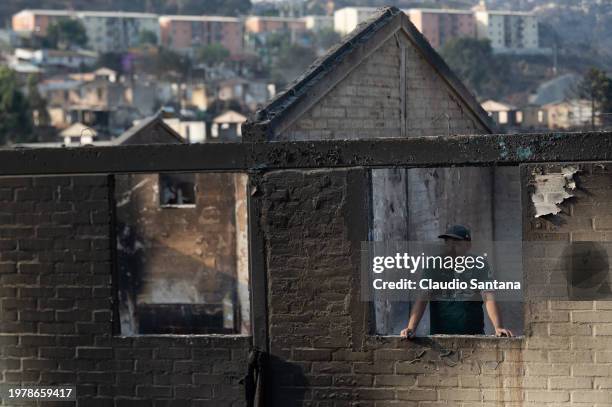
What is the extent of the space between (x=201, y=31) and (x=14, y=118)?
381 ft

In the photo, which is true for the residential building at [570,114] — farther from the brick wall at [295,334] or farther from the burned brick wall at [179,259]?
the brick wall at [295,334]

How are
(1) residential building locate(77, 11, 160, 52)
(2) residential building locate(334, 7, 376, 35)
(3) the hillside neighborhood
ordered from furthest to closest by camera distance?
1. (2) residential building locate(334, 7, 376, 35)
2. (1) residential building locate(77, 11, 160, 52)
3. (3) the hillside neighborhood

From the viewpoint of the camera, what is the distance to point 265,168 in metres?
7.45

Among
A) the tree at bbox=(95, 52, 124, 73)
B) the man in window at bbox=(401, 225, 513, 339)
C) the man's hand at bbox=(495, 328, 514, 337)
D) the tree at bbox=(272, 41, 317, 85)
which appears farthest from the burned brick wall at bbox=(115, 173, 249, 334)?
the tree at bbox=(95, 52, 124, 73)

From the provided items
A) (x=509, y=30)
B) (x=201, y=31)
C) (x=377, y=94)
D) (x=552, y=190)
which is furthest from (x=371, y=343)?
(x=201, y=31)

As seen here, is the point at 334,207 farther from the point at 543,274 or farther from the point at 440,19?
the point at 440,19

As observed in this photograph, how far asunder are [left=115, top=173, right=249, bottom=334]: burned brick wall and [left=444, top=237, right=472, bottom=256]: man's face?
52.5 feet

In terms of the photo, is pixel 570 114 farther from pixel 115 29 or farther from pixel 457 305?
pixel 115 29

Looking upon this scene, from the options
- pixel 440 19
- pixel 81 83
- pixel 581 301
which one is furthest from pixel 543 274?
pixel 440 19

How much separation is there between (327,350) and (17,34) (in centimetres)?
16725

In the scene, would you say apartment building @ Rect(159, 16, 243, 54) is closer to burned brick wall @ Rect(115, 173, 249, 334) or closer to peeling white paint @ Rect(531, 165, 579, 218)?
burned brick wall @ Rect(115, 173, 249, 334)

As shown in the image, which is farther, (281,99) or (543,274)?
(281,99)

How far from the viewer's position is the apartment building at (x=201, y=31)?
624ft

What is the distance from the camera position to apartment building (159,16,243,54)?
7490 inches
